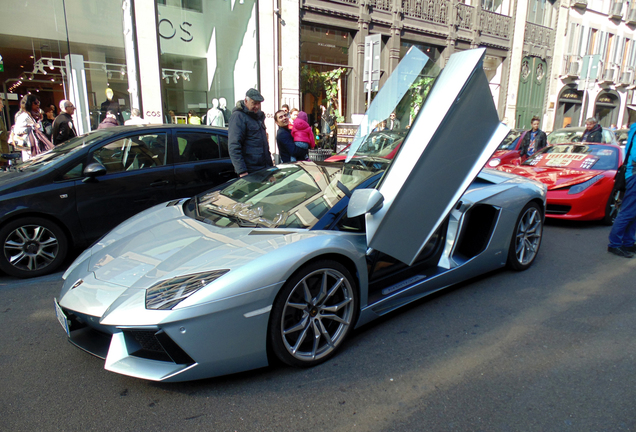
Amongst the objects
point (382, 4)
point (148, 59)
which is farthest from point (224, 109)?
point (382, 4)

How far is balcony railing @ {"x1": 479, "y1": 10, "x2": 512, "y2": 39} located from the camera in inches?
730

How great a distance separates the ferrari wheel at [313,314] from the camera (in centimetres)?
230

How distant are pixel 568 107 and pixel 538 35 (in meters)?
5.60

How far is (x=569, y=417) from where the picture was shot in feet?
6.74

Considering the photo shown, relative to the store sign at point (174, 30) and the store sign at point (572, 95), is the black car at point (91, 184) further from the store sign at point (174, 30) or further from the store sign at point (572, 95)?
the store sign at point (572, 95)

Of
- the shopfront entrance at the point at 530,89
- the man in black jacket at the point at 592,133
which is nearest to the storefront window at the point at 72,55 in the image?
the man in black jacket at the point at 592,133

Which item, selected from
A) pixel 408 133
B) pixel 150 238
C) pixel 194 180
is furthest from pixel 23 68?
pixel 408 133

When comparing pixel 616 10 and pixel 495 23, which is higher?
pixel 616 10

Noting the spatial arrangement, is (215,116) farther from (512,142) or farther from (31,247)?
(31,247)

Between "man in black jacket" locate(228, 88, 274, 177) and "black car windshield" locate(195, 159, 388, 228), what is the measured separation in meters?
1.36

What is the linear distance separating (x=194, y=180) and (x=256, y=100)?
3.98ft

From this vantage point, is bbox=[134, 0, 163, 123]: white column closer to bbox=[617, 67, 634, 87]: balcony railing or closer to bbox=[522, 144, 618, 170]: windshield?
bbox=[522, 144, 618, 170]: windshield

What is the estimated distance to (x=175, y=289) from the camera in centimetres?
212

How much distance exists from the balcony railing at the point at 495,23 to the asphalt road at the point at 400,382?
60.8ft
